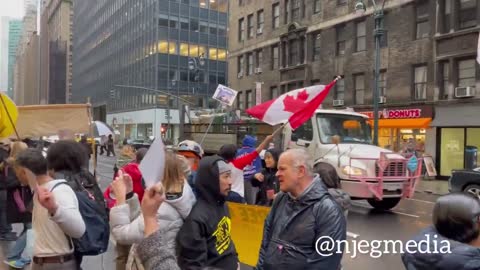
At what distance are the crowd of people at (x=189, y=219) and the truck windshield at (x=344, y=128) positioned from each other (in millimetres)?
9573

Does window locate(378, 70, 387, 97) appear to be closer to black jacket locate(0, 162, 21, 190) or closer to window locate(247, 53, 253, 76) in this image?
window locate(247, 53, 253, 76)

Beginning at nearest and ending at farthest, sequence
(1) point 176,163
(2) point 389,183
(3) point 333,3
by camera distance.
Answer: (1) point 176,163 < (2) point 389,183 < (3) point 333,3

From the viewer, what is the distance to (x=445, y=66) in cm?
2325

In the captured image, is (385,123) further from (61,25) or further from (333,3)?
(61,25)

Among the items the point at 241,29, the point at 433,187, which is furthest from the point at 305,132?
the point at 241,29

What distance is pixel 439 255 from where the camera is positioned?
251 centimetres

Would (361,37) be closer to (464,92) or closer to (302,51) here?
(302,51)

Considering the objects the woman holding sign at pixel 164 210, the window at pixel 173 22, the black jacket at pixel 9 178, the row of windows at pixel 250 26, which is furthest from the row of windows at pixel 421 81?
the window at pixel 173 22

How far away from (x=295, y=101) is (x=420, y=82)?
1807cm

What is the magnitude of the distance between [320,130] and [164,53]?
175ft

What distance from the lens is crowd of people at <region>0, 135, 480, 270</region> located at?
2529 mm

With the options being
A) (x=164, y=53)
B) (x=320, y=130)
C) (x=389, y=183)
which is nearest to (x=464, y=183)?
(x=389, y=183)

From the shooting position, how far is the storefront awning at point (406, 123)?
23.6 m

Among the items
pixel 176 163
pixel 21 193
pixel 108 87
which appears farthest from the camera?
pixel 108 87
